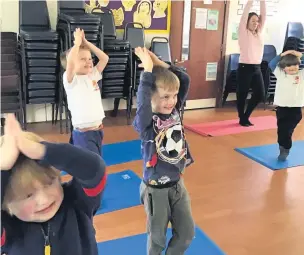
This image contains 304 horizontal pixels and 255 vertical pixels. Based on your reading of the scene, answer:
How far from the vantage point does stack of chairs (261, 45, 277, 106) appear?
5.92 meters

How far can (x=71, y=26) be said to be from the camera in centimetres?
431

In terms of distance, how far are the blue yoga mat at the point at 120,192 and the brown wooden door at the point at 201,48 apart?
8.87 ft

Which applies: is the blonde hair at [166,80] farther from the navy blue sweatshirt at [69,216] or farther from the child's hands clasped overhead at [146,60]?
the navy blue sweatshirt at [69,216]

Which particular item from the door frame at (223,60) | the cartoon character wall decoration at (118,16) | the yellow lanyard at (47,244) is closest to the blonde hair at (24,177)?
the yellow lanyard at (47,244)

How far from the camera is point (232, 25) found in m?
5.98

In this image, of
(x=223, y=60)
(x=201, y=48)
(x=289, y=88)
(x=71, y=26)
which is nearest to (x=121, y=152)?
(x=71, y=26)

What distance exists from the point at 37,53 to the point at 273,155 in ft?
8.69

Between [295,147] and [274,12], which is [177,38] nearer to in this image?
[274,12]

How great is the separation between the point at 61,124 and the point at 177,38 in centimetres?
209

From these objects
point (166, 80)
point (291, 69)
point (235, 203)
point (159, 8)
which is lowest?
point (235, 203)

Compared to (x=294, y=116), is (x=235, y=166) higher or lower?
lower

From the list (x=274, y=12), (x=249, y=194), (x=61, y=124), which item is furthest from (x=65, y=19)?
(x=274, y=12)

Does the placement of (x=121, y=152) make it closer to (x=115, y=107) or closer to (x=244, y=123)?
(x=115, y=107)

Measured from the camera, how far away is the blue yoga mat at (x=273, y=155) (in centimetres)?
379
